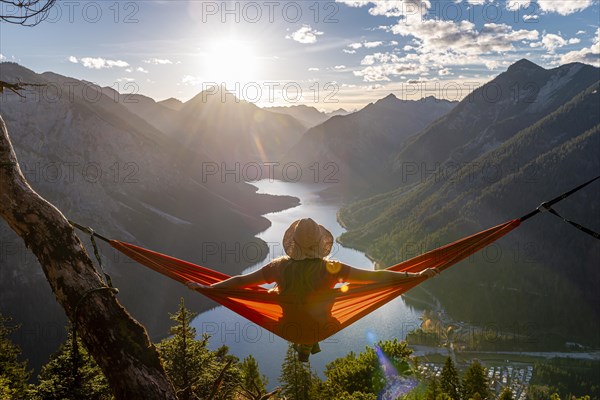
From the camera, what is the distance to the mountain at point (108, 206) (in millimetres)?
83562

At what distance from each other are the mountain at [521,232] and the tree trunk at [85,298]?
349ft

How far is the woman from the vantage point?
4.32 m

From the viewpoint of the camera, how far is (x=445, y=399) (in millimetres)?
21781

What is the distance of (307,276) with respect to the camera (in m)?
4.32

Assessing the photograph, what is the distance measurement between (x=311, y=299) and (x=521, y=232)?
141509 millimetres

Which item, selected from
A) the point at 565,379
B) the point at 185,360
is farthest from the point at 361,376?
the point at 565,379

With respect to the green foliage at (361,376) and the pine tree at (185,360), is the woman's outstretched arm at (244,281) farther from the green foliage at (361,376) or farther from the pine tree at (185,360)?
the green foliage at (361,376)

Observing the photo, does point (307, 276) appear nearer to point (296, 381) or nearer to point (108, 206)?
point (296, 381)

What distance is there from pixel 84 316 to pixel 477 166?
17412cm

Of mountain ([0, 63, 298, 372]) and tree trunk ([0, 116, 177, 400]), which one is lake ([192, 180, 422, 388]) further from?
tree trunk ([0, 116, 177, 400])

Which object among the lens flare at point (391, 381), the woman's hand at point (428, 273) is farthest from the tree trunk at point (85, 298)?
the lens flare at point (391, 381)

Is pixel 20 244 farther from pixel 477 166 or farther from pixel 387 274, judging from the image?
pixel 477 166

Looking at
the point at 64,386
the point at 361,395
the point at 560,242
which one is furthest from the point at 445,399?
the point at 560,242

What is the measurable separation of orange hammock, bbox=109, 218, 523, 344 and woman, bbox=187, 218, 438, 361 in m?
0.02
